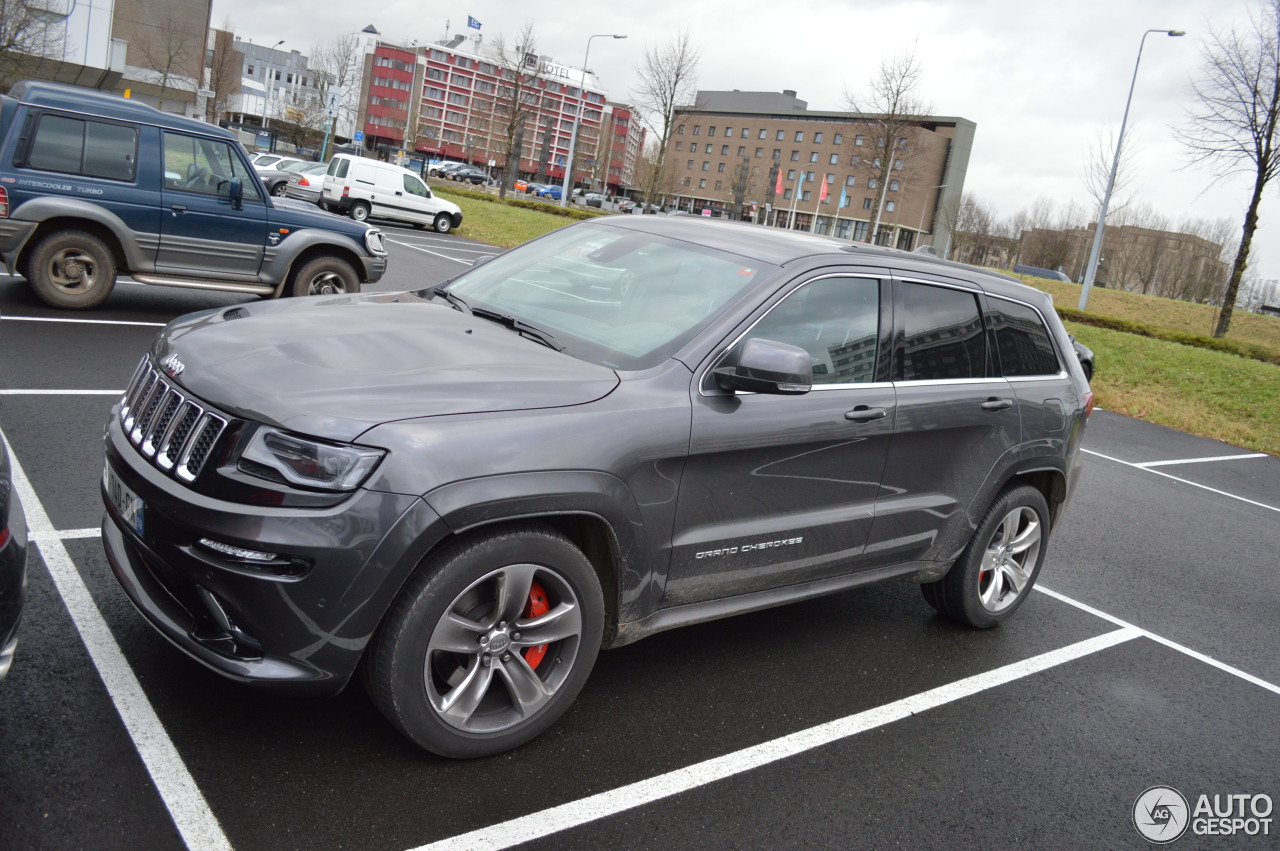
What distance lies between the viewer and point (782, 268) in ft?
12.9

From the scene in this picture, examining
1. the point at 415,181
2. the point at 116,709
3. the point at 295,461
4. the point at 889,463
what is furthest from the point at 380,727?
the point at 415,181

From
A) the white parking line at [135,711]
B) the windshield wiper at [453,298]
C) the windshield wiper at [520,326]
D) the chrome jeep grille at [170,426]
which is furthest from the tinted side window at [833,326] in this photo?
the white parking line at [135,711]

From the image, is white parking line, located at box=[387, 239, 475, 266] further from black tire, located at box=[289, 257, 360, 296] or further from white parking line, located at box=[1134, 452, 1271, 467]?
white parking line, located at box=[1134, 452, 1271, 467]

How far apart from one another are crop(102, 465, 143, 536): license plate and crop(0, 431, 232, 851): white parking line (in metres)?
0.59

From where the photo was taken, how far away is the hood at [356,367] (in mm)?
2861

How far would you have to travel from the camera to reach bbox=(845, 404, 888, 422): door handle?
393 cm

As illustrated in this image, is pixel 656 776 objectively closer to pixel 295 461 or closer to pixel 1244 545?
pixel 295 461

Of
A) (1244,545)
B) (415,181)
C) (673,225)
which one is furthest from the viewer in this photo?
(415,181)

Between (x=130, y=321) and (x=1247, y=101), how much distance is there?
86.8 feet

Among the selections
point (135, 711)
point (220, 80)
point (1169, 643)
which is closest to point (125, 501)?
point (135, 711)

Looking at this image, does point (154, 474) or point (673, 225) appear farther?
point (673, 225)

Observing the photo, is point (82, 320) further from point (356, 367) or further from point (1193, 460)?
point (1193, 460)

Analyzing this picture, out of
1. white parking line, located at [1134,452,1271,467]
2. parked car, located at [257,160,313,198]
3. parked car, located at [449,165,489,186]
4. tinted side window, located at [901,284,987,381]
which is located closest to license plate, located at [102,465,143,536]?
tinted side window, located at [901,284,987,381]

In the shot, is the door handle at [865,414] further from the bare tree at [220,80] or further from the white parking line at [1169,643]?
the bare tree at [220,80]
